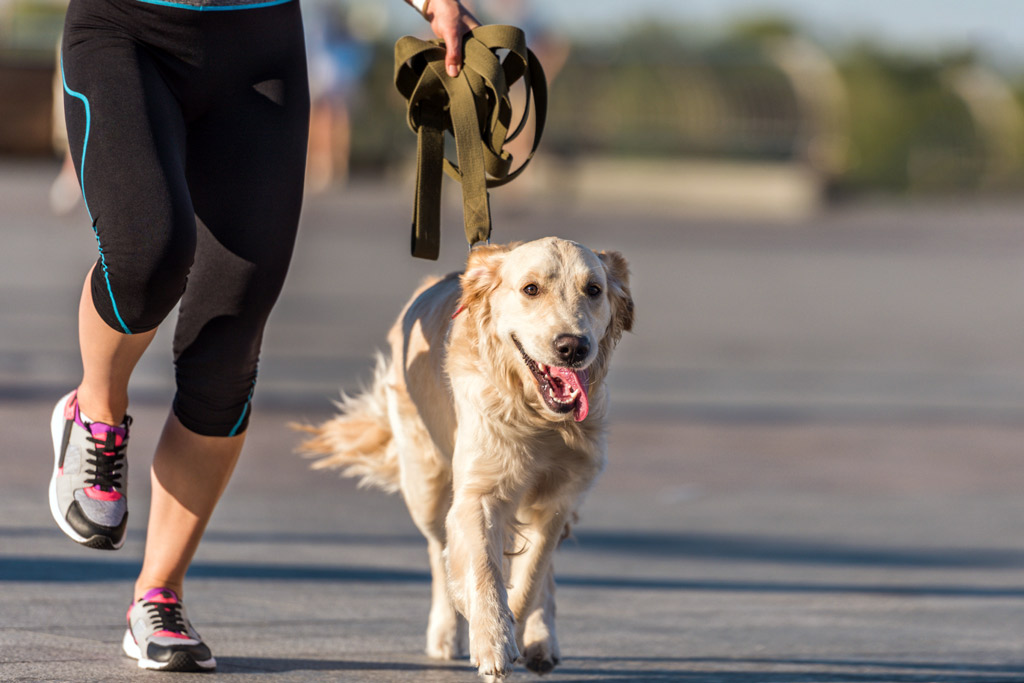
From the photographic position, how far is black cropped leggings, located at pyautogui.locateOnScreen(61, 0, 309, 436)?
3500mm

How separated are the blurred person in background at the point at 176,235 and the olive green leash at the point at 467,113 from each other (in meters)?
0.42

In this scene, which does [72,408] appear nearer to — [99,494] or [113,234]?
[99,494]

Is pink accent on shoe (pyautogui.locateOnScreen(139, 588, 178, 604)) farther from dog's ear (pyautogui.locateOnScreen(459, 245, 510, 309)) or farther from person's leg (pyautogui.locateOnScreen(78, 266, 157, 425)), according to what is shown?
dog's ear (pyautogui.locateOnScreen(459, 245, 510, 309))

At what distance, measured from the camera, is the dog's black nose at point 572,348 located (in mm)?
3617

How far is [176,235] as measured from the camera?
347cm

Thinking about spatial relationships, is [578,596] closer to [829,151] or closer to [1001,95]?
[829,151]

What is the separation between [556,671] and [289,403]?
419 cm

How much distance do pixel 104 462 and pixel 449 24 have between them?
1.46 meters

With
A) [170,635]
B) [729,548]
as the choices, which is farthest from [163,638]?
[729,548]

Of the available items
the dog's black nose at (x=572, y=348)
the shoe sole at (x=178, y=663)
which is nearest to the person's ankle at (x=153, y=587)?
the shoe sole at (x=178, y=663)

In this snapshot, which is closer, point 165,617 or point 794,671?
point 165,617

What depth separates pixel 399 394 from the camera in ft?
14.9

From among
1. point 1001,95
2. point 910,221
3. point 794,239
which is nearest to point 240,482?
Result: point 794,239

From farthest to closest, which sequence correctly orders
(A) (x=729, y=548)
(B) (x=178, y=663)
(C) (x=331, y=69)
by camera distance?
(C) (x=331, y=69), (A) (x=729, y=548), (B) (x=178, y=663)
